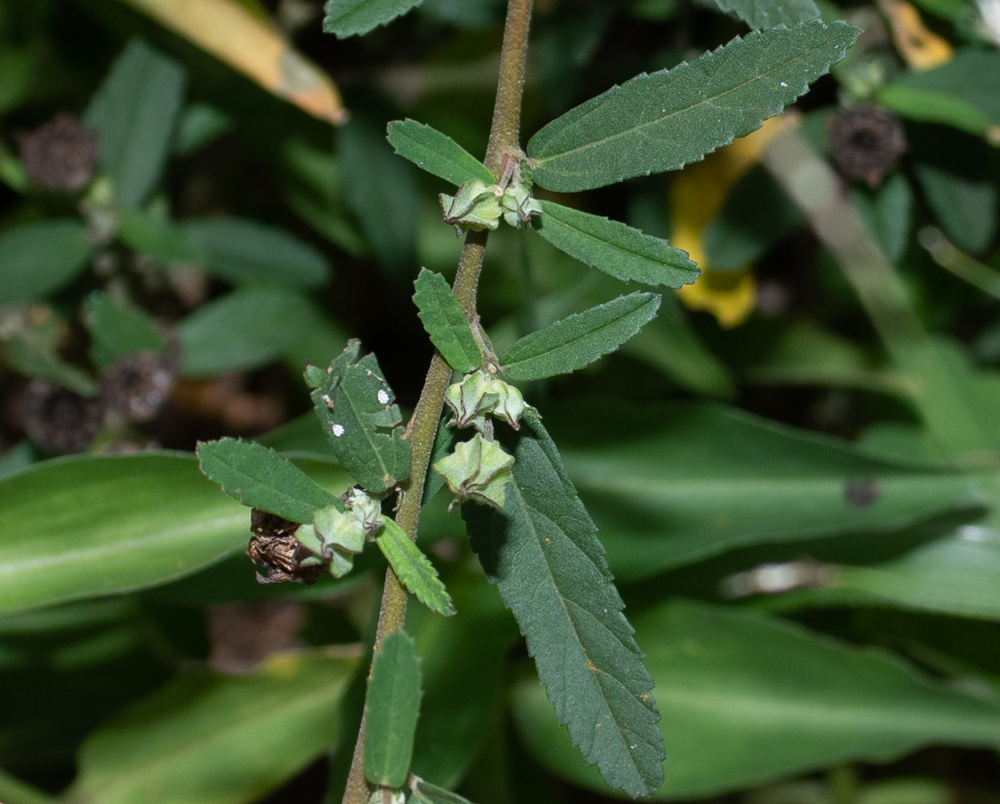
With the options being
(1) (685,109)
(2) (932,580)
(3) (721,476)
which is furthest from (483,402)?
(2) (932,580)

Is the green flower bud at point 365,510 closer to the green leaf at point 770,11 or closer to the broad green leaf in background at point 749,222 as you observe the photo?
the green leaf at point 770,11

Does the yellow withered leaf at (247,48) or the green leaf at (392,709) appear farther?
the yellow withered leaf at (247,48)

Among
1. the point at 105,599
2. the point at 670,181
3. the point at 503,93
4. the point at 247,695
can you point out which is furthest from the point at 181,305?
the point at 503,93

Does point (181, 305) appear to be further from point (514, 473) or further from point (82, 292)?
point (514, 473)

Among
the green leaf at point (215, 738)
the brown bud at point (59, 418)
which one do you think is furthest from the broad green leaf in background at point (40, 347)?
the green leaf at point (215, 738)

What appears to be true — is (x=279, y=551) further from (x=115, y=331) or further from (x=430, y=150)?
(x=115, y=331)

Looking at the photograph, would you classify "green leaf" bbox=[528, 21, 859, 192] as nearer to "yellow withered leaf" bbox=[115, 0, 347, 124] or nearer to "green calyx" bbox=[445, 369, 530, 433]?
"green calyx" bbox=[445, 369, 530, 433]
